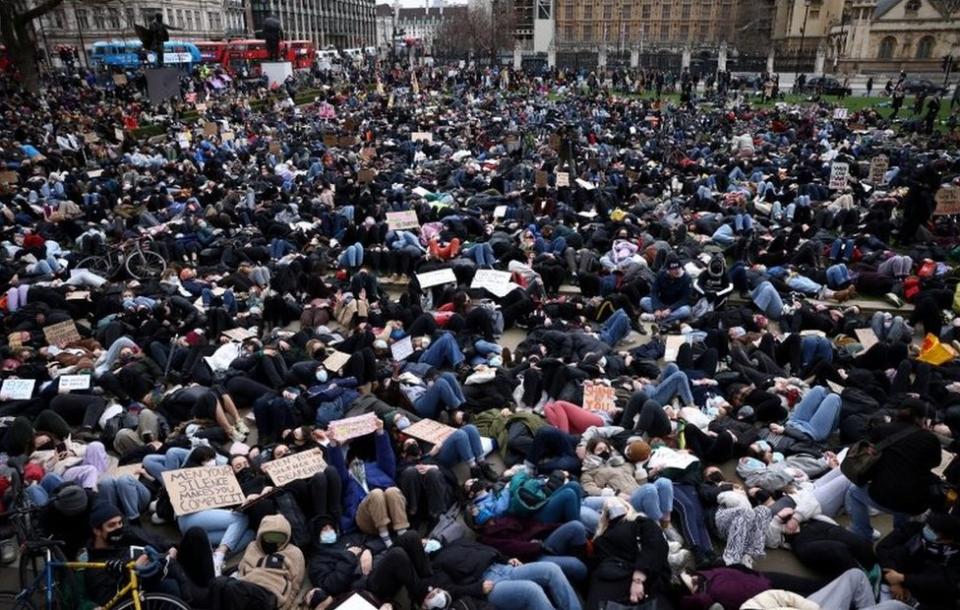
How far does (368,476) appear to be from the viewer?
6.89m

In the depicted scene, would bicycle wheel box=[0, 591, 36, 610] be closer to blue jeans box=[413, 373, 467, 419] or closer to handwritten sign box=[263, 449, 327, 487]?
handwritten sign box=[263, 449, 327, 487]

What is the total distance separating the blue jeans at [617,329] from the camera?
10250mm

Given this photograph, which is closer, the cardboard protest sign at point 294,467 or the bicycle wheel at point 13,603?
the bicycle wheel at point 13,603

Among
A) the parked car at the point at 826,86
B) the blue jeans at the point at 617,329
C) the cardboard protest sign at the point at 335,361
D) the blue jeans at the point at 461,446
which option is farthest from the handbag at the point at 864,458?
the parked car at the point at 826,86

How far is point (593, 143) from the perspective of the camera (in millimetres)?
24672

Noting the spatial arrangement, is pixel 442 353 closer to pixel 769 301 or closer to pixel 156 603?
pixel 156 603

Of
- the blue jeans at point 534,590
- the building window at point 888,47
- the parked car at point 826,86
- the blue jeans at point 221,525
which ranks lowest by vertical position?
the blue jeans at point 221,525

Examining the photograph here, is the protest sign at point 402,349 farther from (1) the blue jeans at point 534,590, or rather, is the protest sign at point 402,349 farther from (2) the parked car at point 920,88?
(2) the parked car at point 920,88

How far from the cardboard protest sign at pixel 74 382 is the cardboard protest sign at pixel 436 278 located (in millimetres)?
5264

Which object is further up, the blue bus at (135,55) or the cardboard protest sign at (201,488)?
the blue bus at (135,55)

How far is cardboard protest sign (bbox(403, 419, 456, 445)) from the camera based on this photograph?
731 cm

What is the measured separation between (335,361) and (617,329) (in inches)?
171

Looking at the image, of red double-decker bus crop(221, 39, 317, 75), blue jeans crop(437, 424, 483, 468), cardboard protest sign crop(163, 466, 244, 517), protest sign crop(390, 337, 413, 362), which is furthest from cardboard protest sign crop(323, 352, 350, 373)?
red double-decker bus crop(221, 39, 317, 75)

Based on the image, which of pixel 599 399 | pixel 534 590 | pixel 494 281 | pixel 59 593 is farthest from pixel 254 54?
pixel 534 590
